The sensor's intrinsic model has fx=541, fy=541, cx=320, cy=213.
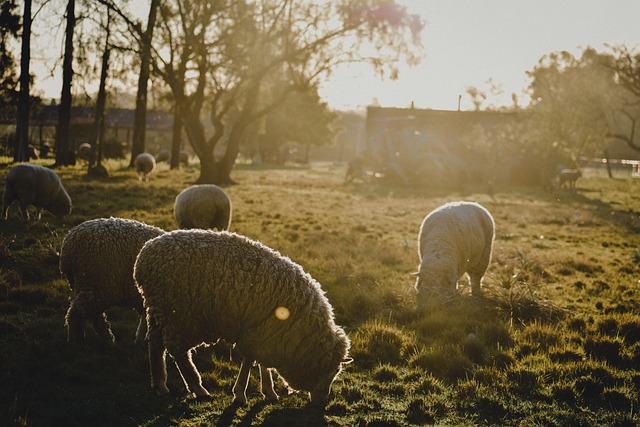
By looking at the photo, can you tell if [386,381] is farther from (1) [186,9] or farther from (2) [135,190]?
(1) [186,9]

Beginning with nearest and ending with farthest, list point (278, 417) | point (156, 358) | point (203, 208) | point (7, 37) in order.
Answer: point (278, 417), point (156, 358), point (203, 208), point (7, 37)

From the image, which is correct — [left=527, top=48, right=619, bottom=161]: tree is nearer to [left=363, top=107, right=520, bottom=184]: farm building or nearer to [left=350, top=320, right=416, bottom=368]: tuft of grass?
[left=363, top=107, right=520, bottom=184]: farm building

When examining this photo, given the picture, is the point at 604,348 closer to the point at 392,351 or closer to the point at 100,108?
the point at 392,351

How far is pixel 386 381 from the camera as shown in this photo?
5160 millimetres

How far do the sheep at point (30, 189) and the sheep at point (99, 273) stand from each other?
621 centimetres

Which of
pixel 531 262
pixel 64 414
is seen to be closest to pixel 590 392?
pixel 64 414

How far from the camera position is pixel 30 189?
10875mm

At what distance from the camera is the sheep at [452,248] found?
7.43 metres

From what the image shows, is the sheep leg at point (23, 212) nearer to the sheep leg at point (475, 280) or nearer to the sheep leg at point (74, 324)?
the sheep leg at point (74, 324)

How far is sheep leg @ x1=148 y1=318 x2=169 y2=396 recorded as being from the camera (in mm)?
4543

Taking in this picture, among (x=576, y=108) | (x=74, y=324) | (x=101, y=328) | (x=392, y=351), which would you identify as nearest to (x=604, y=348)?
(x=392, y=351)

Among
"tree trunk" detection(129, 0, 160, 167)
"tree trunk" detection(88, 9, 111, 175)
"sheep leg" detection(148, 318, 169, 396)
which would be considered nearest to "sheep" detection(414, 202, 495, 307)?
"sheep leg" detection(148, 318, 169, 396)

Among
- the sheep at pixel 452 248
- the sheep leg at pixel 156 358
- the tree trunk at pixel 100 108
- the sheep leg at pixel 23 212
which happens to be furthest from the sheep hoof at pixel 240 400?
the tree trunk at pixel 100 108

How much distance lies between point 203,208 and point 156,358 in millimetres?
6302
